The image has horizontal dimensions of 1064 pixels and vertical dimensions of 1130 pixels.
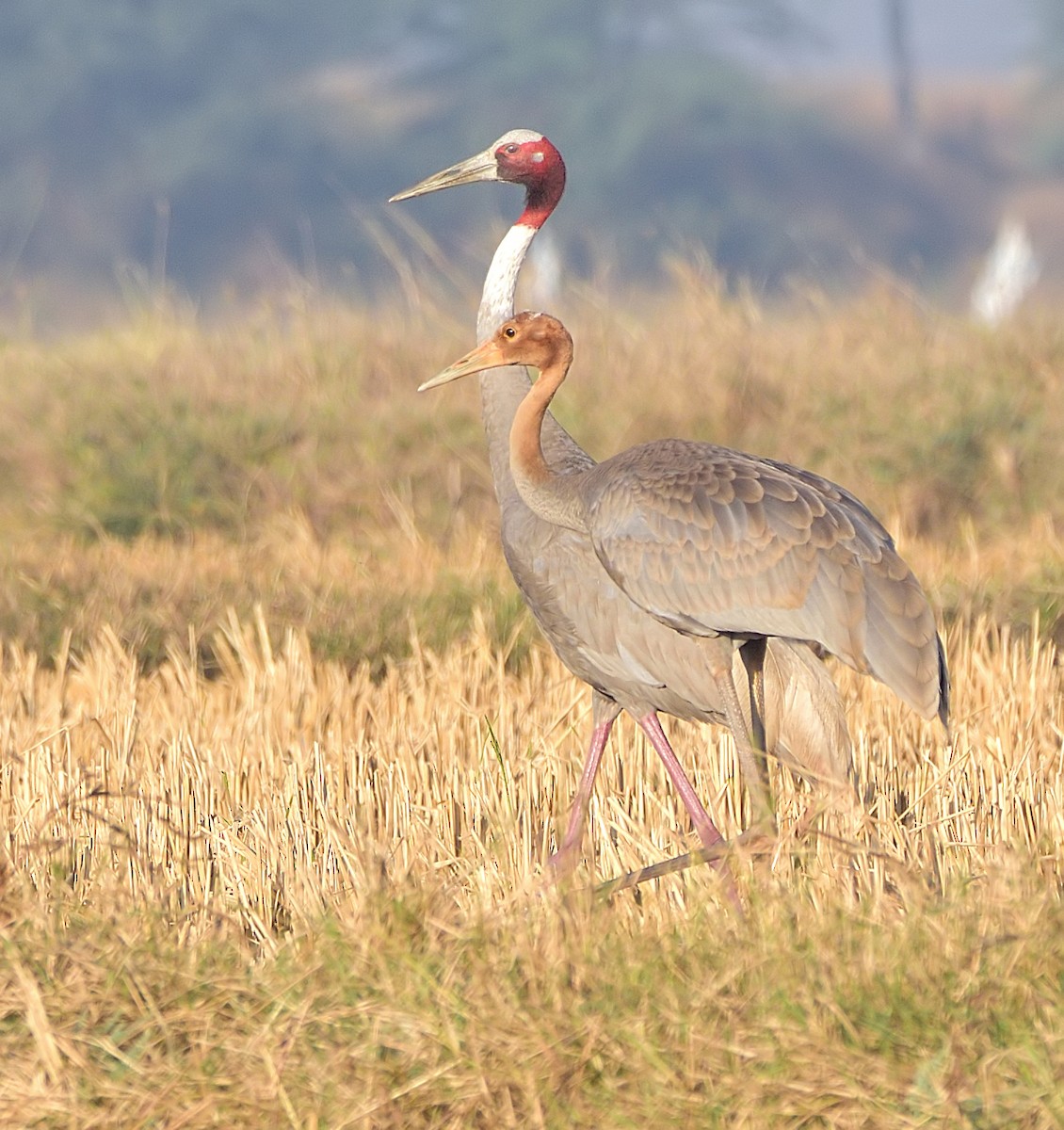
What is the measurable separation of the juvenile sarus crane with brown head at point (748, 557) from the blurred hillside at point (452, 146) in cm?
3753

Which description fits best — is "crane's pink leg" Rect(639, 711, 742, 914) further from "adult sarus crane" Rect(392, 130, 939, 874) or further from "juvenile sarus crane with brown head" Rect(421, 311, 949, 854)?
"juvenile sarus crane with brown head" Rect(421, 311, 949, 854)

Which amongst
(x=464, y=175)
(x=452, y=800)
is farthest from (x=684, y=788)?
(x=464, y=175)

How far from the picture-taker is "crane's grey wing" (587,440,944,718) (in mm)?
3891

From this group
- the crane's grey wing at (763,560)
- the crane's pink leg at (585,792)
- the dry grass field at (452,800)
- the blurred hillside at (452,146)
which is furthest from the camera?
the blurred hillside at (452,146)

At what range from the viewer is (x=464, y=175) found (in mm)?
5176

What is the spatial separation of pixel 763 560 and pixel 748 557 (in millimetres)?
32

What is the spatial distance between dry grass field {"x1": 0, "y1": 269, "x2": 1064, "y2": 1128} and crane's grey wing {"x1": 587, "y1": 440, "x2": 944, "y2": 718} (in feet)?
1.13

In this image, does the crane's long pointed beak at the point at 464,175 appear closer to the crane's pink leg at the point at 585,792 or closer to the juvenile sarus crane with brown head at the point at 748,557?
the juvenile sarus crane with brown head at the point at 748,557

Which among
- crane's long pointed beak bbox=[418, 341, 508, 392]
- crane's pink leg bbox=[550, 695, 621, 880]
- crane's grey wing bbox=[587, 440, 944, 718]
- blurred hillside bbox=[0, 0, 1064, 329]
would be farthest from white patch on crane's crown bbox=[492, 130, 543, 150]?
blurred hillside bbox=[0, 0, 1064, 329]

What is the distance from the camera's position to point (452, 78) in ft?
167

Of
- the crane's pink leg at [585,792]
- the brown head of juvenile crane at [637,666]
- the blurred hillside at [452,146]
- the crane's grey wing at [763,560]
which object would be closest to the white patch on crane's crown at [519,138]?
the brown head of juvenile crane at [637,666]

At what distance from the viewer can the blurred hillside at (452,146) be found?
4434cm

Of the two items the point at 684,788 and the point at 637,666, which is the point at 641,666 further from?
the point at 684,788

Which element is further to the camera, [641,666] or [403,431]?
[403,431]
